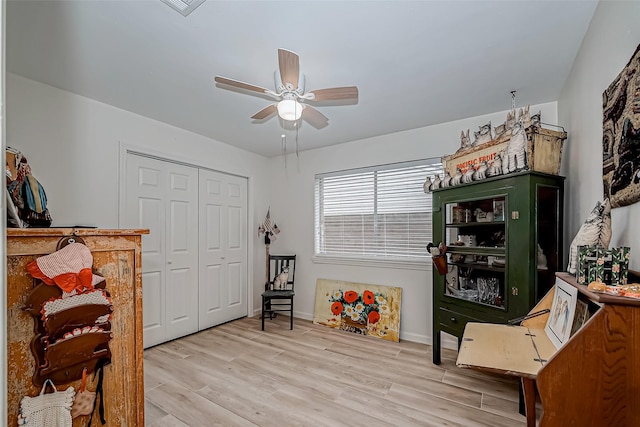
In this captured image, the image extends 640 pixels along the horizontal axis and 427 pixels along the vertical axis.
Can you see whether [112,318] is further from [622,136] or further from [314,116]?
[622,136]

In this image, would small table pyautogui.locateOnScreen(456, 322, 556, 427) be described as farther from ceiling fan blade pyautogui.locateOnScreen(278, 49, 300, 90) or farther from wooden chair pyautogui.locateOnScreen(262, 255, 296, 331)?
wooden chair pyautogui.locateOnScreen(262, 255, 296, 331)

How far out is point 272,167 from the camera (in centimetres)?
450

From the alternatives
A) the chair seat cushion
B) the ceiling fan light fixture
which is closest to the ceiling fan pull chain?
the ceiling fan light fixture

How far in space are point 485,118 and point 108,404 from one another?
3.64 meters

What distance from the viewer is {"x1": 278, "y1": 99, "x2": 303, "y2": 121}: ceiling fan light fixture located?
1917 mm

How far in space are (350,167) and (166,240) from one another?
7.91ft

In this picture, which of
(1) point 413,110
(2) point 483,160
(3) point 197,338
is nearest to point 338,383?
(3) point 197,338

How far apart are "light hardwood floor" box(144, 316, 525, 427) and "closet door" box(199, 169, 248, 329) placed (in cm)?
57

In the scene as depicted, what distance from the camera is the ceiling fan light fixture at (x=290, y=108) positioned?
192cm

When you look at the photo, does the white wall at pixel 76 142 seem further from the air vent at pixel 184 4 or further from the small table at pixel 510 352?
the small table at pixel 510 352

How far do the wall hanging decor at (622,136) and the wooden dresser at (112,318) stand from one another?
88.6 inches

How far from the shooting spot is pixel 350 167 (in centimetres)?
379

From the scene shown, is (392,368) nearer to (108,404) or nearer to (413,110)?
(108,404)

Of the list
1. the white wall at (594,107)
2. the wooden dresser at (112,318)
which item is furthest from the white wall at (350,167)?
the wooden dresser at (112,318)
